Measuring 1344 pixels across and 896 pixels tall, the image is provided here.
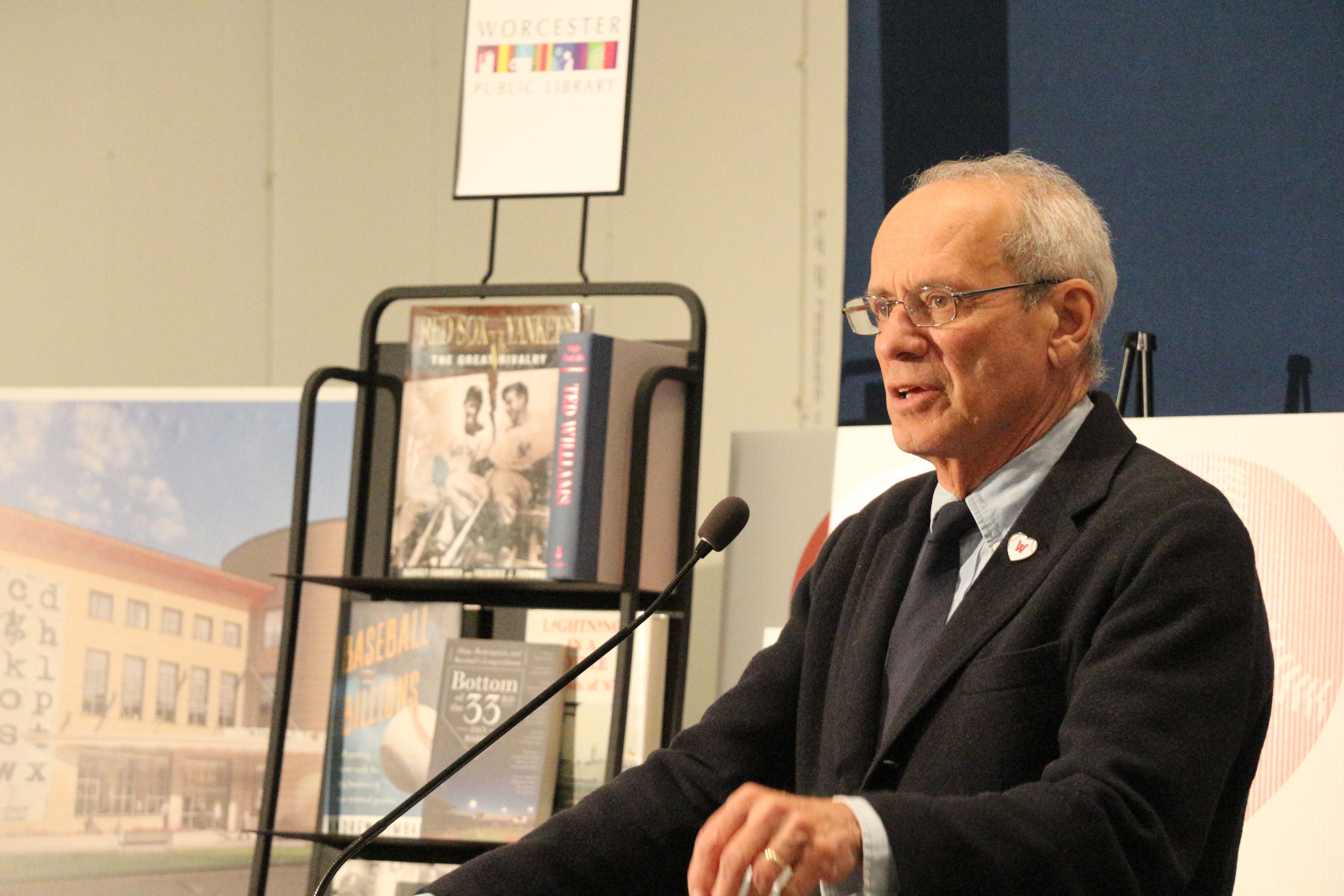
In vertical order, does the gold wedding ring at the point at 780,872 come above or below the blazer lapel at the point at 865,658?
below

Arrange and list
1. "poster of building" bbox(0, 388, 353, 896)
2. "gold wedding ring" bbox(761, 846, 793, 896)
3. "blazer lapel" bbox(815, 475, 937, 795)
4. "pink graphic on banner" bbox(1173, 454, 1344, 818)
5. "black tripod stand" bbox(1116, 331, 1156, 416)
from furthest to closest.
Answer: "poster of building" bbox(0, 388, 353, 896), "black tripod stand" bbox(1116, 331, 1156, 416), "pink graphic on banner" bbox(1173, 454, 1344, 818), "blazer lapel" bbox(815, 475, 937, 795), "gold wedding ring" bbox(761, 846, 793, 896)

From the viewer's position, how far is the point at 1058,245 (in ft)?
5.44

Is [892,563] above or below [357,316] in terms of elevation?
below

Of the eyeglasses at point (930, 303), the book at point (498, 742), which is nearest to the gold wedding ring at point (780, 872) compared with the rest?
the eyeglasses at point (930, 303)

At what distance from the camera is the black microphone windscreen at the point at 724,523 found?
5.57ft

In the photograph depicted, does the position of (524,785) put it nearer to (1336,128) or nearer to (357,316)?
(357,316)

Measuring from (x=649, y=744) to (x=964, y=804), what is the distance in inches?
61.3

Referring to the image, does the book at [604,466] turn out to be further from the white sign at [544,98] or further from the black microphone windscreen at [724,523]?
the black microphone windscreen at [724,523]

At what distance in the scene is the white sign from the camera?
2.83m

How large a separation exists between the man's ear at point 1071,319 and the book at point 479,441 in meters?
1.25

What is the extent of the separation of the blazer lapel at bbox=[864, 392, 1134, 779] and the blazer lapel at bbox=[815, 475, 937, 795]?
28mm

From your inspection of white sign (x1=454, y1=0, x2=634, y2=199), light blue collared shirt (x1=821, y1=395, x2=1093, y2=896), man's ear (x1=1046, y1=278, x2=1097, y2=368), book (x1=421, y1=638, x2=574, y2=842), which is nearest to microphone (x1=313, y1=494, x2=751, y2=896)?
light blue collared shirt (x1=821, y1=395, x2=1093, y2=896)

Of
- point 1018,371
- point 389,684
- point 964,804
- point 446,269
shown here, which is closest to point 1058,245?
point 1018,371

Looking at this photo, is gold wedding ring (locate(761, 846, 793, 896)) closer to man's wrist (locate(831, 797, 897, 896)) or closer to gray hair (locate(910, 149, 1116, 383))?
man's wrist (locate(831, 797, 897, 896))
